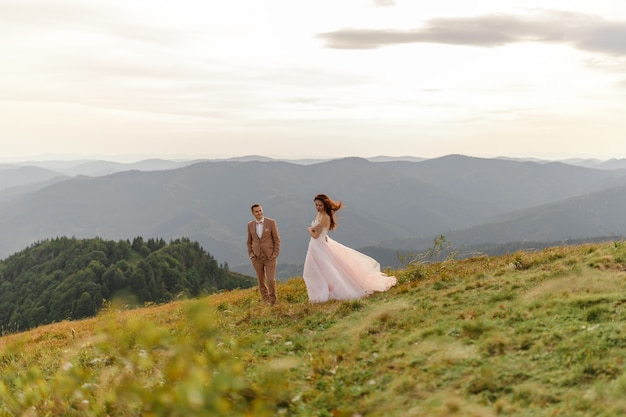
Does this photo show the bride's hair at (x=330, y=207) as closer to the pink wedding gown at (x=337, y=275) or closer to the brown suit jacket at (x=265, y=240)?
the pink wedding gown at (x=337, y=275)

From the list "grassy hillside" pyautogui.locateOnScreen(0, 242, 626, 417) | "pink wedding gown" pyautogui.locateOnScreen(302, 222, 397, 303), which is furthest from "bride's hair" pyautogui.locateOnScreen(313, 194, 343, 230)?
"grassy hillside" pyautogui.locateOnScreen(0, 242, 626, 417)

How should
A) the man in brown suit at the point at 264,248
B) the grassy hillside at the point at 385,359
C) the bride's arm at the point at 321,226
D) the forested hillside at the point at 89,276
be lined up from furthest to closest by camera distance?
1. the forested hillside at the point at 89,276
2. the man in brown suit at the point at 264,248
3. the bride's arm at the point at 321,226
4. the grassy hillside at the point at 385,359

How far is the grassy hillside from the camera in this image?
5320mm

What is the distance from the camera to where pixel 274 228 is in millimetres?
15414

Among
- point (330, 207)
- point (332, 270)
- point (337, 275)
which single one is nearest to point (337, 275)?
point (337, 275)

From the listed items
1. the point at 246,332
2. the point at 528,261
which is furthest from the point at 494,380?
the point at 528,261

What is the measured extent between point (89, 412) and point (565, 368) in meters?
6.37

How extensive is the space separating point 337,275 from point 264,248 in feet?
8.47

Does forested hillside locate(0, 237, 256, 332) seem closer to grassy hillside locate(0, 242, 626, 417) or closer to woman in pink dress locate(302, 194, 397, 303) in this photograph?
woman in pink dress locate(302, 194, 397, 303)

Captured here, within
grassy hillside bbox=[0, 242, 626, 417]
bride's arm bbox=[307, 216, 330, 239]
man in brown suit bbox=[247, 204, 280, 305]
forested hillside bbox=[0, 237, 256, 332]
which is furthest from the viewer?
forested hillside bbox=[0, 237, 256, 332]

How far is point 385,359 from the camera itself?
7.88 m

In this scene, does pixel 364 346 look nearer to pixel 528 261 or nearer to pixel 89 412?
pixel 89 412

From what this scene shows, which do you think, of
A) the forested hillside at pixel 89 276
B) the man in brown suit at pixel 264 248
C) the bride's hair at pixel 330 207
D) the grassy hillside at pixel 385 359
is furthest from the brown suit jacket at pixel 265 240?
the forested hillside at pixel 89 276

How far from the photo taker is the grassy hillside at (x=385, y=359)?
532 cm
